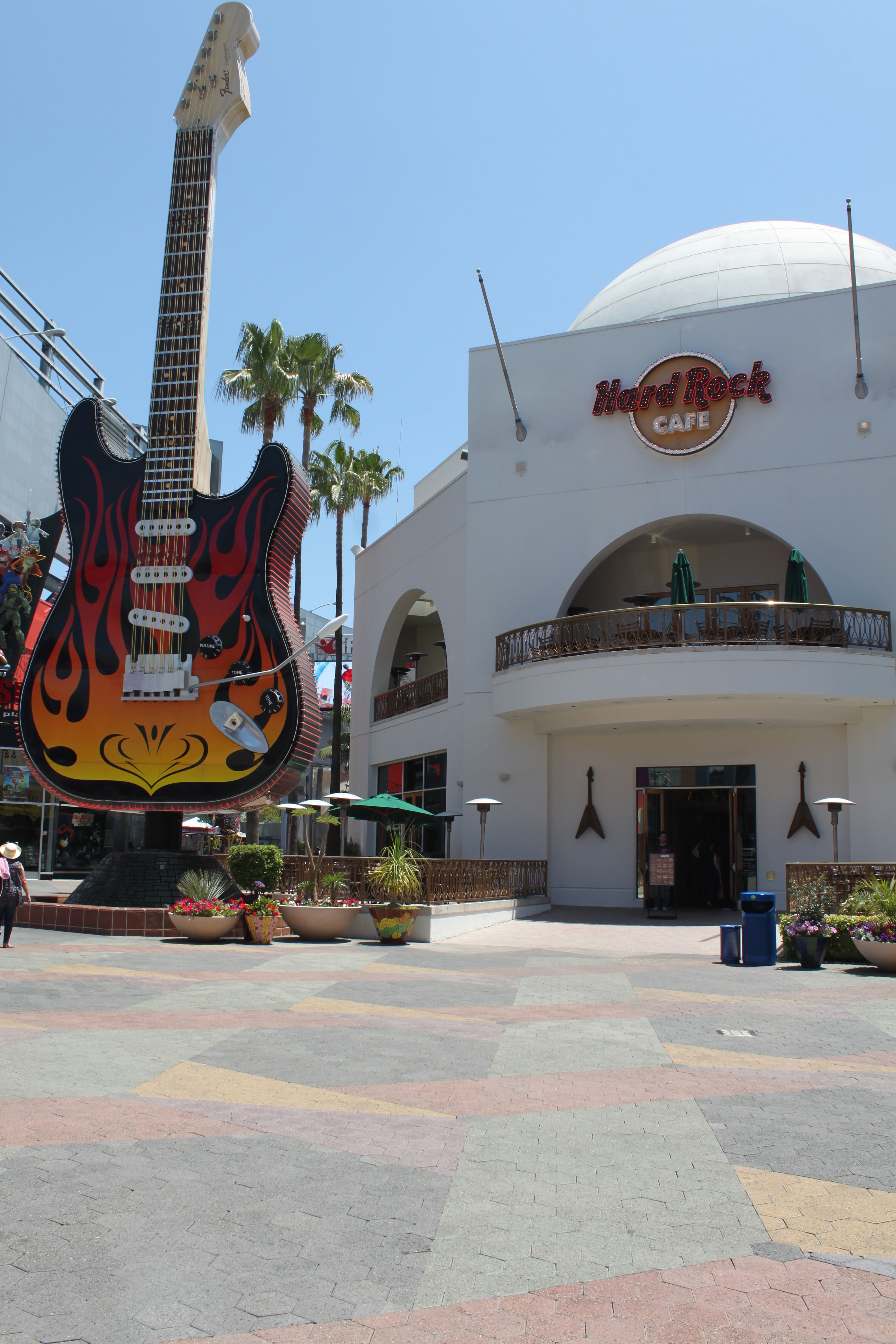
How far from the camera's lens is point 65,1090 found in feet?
20.2

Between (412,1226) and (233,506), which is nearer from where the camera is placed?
(412,1226)

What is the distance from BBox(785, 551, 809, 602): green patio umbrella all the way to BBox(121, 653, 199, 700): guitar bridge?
492 inches

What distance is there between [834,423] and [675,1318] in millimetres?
22529

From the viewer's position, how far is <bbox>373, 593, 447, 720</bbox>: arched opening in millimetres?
30172

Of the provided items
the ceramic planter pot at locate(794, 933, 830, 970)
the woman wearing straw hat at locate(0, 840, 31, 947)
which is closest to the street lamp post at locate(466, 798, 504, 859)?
the ceramic planter pot at locate(794, 933, 830, 970)

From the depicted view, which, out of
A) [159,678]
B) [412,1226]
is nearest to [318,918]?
[159,678]

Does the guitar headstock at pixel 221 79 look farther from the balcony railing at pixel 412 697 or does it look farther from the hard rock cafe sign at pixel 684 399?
the balcony railing at pixel 412 697

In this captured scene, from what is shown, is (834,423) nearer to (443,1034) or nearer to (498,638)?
(498,638)

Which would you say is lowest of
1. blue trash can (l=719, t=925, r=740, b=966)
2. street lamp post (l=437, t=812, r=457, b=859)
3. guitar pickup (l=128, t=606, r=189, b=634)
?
blue trash can (l=719, t=925, r=740, b=966)

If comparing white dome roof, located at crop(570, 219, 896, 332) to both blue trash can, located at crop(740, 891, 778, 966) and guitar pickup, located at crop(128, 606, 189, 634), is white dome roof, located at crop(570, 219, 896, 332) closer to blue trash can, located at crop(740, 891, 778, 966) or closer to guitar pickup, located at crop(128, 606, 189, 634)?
guitar pickup, located at crop(128, 606, 189, 634)

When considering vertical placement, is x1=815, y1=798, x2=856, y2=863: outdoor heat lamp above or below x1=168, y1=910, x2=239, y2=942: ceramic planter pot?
above

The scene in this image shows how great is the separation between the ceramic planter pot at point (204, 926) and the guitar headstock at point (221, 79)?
13.4 m

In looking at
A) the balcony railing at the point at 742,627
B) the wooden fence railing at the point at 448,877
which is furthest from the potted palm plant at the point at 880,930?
the balcony railing at the point at 742,627

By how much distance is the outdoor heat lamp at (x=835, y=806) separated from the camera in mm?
20188
